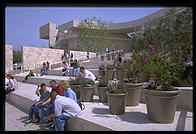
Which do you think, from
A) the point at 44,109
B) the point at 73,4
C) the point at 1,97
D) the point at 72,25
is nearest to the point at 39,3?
the point at 73,4

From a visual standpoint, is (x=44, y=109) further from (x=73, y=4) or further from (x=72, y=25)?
(x=72, y=25)

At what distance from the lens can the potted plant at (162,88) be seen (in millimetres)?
2932

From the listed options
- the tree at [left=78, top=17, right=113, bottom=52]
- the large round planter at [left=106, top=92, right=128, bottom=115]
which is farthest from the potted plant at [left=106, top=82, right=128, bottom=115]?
the tree at [left=78, top=17, right=113, bottom=52]

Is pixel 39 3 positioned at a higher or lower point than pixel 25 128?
higher

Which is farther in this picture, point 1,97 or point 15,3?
point 1,97

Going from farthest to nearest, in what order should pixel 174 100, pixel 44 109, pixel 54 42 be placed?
pixel 54 42 → pixel 44 109 → pixel 174 100

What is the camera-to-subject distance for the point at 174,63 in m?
3.15

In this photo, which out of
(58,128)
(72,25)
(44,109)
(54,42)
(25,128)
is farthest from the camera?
(54,42)

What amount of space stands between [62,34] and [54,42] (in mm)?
2980

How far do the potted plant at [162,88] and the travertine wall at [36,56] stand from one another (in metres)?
17.5

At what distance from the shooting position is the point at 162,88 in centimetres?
311

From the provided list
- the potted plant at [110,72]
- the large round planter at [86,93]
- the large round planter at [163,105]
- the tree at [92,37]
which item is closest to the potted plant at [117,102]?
the large round planter at [163,105]

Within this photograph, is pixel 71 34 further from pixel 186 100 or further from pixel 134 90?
pixel 186 100

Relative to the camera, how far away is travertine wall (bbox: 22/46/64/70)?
19.1m
